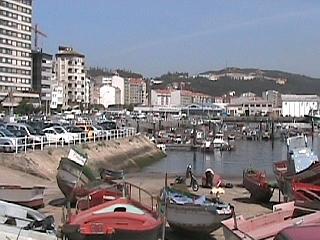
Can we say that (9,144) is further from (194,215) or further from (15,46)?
(15,46)

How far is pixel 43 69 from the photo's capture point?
6299 inches

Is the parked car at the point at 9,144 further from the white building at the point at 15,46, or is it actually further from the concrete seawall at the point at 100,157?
the white building at the point at 15,46

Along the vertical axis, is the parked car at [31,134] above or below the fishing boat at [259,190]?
above

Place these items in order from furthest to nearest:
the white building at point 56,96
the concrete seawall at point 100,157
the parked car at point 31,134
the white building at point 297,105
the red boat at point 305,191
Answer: the white building at point 297,105, the white building at point 56,96, the parked car at point 31,134, the concrete seawall at point 100,157, the red boat at point 305,191

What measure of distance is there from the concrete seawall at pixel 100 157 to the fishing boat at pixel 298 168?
8.74 m

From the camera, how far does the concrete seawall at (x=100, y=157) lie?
31.1 m

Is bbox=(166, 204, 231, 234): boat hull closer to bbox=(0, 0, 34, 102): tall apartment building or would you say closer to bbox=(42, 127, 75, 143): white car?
bbox=(42, 127, 75, 143): white car

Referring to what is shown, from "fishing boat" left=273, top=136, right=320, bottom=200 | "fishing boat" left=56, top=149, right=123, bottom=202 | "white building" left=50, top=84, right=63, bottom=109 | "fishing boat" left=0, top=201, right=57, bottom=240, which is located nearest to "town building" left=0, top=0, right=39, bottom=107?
"white building" left=50, top=84, right=63, bottom=109

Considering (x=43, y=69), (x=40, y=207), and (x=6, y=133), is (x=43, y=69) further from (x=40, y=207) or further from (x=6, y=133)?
(x=40, y=207)

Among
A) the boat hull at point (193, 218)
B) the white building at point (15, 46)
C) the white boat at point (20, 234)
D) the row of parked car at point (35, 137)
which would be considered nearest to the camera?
the white boat at point (20, 234)

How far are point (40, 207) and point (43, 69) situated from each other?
5637 inches

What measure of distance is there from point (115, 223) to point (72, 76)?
181 m

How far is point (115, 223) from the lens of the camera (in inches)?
536

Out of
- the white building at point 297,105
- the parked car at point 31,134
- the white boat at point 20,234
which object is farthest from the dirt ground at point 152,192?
the white building at point 297,105
